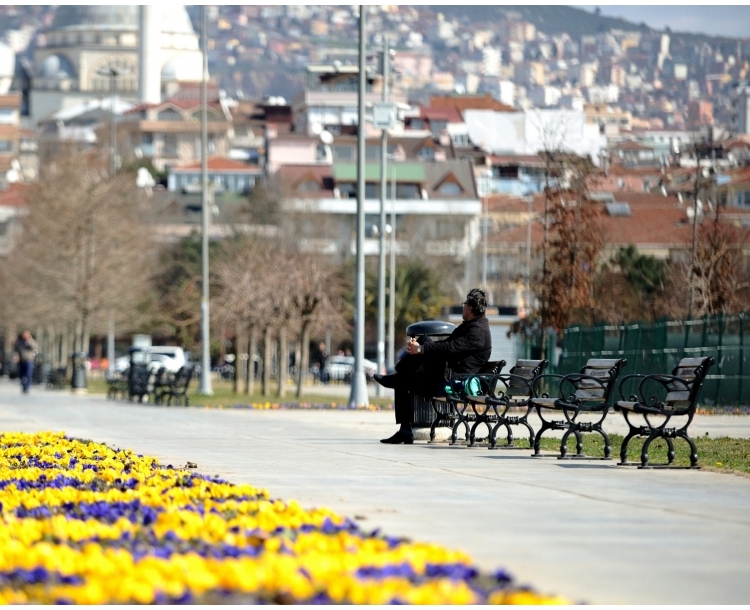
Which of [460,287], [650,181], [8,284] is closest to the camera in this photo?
[8,284]

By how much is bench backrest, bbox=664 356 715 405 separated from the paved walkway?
34.2 inches

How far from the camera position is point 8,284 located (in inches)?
2987

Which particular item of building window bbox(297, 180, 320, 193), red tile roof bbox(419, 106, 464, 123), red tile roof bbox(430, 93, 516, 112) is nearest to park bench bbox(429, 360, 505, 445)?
building window bbox(297, 180, 320, 193)

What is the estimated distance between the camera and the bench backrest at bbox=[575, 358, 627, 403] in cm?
1616

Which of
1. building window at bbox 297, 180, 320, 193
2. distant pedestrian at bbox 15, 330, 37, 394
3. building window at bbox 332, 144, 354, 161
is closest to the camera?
distant pedestrian at bbox 15, 330, 37, 394

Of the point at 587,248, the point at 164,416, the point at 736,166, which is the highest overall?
the point at 736,166

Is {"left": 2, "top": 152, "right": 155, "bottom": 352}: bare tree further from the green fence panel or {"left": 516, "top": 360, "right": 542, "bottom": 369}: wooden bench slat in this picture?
{"left": 516, "top": 360, "right": 542, "bottom": 369}: wooden bench slat

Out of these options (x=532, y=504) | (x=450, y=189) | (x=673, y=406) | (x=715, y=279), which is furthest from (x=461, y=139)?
(x=532, y=504)

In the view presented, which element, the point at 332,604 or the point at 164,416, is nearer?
the point at 332,604

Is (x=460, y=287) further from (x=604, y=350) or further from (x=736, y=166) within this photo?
(x=604, y=350)

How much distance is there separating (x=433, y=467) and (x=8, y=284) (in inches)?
2492

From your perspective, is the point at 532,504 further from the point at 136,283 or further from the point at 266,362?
the point at 136,283

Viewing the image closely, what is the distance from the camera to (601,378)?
634 inches

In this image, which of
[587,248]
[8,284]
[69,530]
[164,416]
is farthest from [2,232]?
[69,530]
